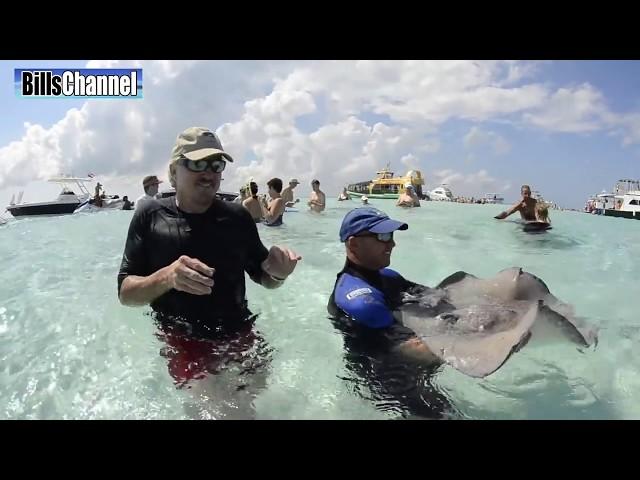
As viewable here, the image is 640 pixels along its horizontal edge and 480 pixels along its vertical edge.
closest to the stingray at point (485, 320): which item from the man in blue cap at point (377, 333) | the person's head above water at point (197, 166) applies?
the man in blue cap at point (377, 333)

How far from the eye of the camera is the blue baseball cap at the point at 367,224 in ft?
9.95

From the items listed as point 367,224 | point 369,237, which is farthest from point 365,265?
point 367,224

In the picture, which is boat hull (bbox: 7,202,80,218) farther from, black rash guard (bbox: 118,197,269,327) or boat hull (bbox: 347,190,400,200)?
black rash guard (bbox: 118,197,269,327)

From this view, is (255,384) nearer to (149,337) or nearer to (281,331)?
(149,337)

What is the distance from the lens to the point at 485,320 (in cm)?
319

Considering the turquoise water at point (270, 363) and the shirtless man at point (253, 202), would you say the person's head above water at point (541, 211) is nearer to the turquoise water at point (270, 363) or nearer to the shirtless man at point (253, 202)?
the turquoise water at point (270, 363)

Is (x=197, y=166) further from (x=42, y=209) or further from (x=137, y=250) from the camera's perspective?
(x=42, y=209)

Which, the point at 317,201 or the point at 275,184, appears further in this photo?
the point at 317,201

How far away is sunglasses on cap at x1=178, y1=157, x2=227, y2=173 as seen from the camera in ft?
8.66

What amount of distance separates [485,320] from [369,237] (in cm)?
109

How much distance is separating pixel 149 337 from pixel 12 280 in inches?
182

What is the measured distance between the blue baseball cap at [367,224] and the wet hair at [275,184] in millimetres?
9235

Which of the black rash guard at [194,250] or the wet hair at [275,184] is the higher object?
the wet hair at [275,184]
